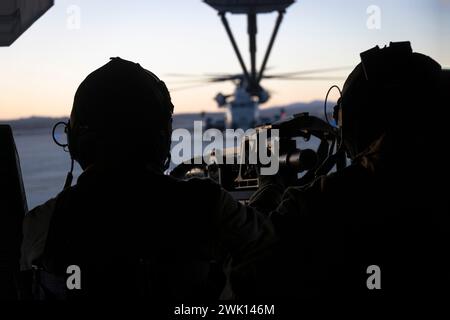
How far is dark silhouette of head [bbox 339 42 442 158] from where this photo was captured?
4.10ft

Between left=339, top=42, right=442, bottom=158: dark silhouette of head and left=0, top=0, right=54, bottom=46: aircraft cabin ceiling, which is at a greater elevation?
left=0, top=0, right=54, bottom=46: aircraft cabin ceiling

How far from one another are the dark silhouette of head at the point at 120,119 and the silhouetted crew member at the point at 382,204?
0.33 metres

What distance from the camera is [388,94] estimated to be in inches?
50.0

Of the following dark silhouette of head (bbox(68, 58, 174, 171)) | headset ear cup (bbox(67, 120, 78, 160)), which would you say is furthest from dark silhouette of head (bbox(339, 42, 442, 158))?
headset ear cup (bbox(67, 120, 78, 160))

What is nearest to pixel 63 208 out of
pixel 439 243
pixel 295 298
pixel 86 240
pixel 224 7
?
pixel 86 240

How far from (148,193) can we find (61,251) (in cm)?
22

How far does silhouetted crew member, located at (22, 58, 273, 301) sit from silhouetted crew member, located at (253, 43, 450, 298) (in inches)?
4.1

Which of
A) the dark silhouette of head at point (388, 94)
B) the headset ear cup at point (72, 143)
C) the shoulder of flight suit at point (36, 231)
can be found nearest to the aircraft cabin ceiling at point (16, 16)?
the headset ear cup at point (72, 143)

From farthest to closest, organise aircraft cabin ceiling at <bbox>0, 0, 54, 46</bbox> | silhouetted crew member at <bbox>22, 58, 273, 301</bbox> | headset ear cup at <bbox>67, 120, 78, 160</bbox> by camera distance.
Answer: aircraft cabin ceiling at <bbox>0, 0, 54, 46</bbox> < headset ear cup at <bbox>67, 120, 78, 160</bbox> < silhouetted crew member at <bbox>22, 58, 273, 301</bbox>

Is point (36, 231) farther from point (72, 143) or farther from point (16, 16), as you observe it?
point (16, 16)

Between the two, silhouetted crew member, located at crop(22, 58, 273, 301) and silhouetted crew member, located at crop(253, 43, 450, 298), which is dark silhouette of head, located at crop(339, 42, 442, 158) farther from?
silhouetted crew member, located at crop(22, 58, 273, 301)

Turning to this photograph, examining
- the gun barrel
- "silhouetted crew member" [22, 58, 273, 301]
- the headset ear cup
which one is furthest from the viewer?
the gun barrel

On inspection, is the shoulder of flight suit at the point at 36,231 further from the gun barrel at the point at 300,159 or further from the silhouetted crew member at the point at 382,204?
the gun barrel at the point at 300,159

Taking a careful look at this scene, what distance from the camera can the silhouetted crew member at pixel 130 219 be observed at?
1.18 m
